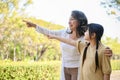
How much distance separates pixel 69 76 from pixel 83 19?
397mm

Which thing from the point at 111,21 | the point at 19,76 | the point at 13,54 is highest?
the point at 111,21

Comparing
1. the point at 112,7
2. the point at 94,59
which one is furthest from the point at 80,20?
the point at 112,7

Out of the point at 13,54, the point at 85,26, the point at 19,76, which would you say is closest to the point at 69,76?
the point at 85,26

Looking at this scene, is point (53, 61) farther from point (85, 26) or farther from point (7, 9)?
point (85, 26)

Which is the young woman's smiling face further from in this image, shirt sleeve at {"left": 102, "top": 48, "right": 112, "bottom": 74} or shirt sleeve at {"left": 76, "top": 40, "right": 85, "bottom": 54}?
shirt sleeve at {"left": 102, "top": 48, "right": 112, "bottom": 74}

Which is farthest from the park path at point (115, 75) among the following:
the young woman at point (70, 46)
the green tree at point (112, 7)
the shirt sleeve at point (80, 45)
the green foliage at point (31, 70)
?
the shirt sleeve at point (80, 45)

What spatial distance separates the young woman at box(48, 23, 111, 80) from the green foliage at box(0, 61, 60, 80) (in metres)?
2.02

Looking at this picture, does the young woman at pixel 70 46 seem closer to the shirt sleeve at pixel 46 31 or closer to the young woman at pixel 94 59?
the shirt sleeve at pixel 46 31

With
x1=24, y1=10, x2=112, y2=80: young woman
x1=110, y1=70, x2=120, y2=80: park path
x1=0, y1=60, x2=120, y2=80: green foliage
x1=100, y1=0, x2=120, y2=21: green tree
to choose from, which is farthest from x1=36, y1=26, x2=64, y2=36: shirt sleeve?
x1=110, y1=70, x2=120, y2=80: park path

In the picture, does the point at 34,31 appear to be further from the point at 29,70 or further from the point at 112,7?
the point at 112,7

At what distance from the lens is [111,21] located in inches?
145

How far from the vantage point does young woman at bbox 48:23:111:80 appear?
1.55 metres

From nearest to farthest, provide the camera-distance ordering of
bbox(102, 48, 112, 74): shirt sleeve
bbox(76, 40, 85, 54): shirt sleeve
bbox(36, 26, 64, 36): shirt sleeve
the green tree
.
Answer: bbox(102, 48, 112, 74): shirt sleeve
bbox(76, 40, 85, 54): shirt sleeve
bbox(36, 26, 64, 36): shirt sleeve
the green tree

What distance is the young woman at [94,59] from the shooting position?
61.0 inches
